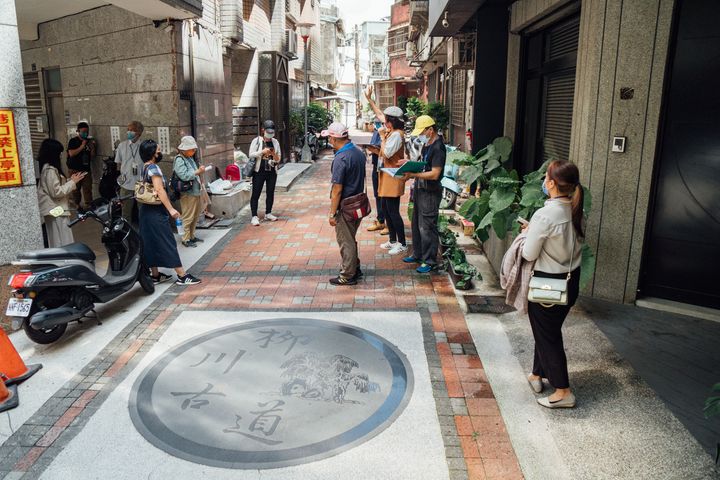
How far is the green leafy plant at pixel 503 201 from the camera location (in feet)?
16.6

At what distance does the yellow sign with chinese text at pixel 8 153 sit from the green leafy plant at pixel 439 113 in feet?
46.0

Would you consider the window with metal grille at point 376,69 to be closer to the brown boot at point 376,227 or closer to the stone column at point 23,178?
the brown boot at point 376,227

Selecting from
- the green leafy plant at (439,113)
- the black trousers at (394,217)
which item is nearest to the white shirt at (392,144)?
the black trousers at (394,217)

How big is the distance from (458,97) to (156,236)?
1300 centimetres

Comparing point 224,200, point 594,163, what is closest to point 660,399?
point 594,163

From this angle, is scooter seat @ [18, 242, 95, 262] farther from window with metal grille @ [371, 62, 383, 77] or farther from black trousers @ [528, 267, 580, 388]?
window with metal grille @ [371, 62, 383, 77]

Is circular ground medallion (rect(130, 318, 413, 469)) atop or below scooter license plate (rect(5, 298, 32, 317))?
below

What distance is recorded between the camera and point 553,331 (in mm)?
3830

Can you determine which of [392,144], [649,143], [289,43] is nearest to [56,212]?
[392,144]

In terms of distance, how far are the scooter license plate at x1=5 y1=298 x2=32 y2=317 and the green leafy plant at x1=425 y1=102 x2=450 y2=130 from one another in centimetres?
1491

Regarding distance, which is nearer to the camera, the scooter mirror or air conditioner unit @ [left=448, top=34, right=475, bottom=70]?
the scooter mirror

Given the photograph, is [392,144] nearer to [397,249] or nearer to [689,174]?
[397,249]

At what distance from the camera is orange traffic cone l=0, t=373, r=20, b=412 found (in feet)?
13.2

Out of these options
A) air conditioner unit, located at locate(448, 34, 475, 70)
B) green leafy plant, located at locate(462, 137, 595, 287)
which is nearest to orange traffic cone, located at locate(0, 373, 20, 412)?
green leafy plant, located at locate(462, 137, 595, 287)
